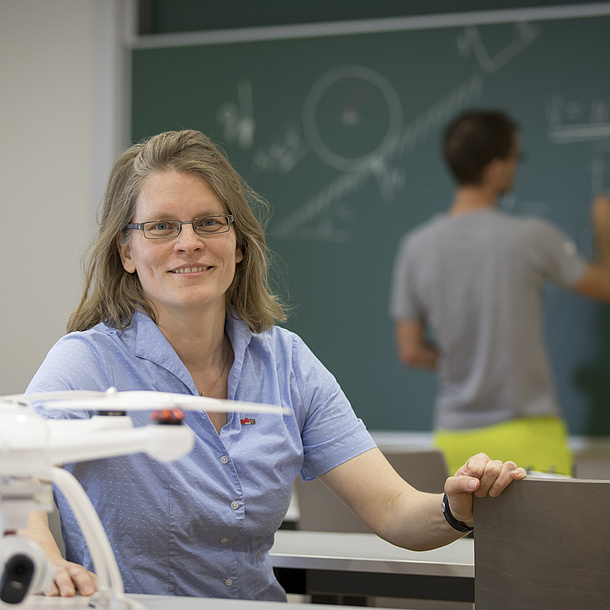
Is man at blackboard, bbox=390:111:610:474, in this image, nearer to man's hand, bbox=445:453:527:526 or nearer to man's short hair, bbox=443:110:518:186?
man's short hair, bbox=443:110:518:186

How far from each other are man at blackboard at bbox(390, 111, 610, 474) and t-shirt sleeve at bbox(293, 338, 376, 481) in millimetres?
1402

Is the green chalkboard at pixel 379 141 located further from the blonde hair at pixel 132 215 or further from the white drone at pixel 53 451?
the white drone at pixel 53 451

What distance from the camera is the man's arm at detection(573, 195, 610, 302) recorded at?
3.10m

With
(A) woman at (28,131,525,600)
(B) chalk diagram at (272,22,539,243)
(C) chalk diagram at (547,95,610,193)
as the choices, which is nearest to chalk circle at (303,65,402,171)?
(B) chalk diagram at (272,22,539,243)

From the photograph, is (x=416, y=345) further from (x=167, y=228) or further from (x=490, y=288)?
(x=167, y=228)

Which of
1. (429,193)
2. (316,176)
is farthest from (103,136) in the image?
(429,193)

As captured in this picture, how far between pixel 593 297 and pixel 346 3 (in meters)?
1.72

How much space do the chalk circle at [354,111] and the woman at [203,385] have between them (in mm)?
1775

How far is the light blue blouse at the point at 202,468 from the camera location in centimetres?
→ 141

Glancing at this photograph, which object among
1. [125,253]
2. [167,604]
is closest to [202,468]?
[167,604]

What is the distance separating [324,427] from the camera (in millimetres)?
1624

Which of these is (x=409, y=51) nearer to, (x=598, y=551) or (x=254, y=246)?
(x=254, y=246)

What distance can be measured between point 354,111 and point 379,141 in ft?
0.58

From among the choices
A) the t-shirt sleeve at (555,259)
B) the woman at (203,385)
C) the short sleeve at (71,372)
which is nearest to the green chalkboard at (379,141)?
the t-shirt sleeve at (555,259)
